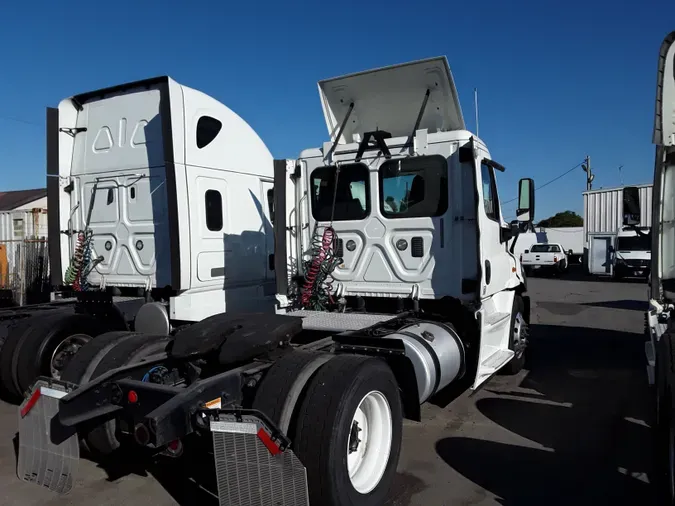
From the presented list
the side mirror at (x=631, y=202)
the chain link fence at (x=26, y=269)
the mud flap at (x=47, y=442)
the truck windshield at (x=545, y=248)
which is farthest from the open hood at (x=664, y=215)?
the truck windshield at (x=545, y=248)

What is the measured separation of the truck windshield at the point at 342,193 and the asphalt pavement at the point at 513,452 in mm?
2354

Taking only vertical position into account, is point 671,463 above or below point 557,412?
above

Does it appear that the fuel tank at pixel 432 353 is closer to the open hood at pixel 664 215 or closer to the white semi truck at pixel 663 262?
the white semi truck at pixel 663 262

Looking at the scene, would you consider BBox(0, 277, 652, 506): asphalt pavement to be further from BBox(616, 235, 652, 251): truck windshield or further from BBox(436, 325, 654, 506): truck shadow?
BBox(616, 235, 652, 251): truck windshield

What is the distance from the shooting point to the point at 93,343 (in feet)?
15.1

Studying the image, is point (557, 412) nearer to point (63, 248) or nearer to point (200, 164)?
point (200, 164)

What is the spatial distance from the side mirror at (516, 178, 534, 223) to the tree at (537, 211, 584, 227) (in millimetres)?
58659

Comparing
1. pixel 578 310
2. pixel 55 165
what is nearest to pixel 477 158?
pixel 55 165

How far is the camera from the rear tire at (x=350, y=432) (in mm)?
3297

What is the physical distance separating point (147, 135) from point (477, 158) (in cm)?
400

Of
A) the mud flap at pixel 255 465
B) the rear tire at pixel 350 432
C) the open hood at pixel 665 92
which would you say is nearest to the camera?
the mud flap at pixel 255 465

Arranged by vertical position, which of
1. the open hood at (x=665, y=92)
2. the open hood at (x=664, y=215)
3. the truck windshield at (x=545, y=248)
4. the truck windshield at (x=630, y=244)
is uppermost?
the open hood at (x=665, y=92)

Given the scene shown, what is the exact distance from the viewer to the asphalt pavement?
4117mm

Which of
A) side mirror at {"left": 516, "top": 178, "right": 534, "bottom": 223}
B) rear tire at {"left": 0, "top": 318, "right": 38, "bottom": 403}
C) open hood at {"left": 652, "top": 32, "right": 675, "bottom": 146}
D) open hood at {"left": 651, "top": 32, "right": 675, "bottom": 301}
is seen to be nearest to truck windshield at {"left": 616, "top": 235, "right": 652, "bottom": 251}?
side mirror at {"left": 516, "top": 178, "right": 534, "bottom": 223}
